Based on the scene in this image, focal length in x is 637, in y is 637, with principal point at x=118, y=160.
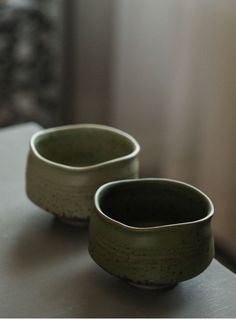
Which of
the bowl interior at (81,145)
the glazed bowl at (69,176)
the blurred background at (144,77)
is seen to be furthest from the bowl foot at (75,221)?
the blurred background at (144,77)

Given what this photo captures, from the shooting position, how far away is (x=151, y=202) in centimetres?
81

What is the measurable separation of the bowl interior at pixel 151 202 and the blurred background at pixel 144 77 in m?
0.83

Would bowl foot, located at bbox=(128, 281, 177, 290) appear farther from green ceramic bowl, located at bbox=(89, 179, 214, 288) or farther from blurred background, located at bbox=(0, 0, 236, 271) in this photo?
blurred background, located at bbox=(0, 0, 236, 271)

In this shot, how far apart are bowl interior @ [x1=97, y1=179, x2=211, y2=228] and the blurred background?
83 centimetres

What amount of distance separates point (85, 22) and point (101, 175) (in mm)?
1276

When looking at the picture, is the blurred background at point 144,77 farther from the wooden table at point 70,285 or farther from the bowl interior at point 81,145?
the wooden table at point 70,285

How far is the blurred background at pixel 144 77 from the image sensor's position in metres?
1.64

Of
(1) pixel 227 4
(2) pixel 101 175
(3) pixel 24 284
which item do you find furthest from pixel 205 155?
(3) pixel 24 284

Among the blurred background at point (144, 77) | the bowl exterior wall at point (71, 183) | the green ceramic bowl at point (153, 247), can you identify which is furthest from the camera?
the blurred background at point (144, 77)

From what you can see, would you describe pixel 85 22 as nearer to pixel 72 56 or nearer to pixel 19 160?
pixel 72 56

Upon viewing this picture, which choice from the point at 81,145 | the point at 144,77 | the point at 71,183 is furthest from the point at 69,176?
the point at 144,77

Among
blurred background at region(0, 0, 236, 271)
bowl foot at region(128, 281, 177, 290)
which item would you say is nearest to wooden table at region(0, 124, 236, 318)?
bowl foot at region(128, 281, 177, 290)

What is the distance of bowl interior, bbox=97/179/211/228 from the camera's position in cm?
78

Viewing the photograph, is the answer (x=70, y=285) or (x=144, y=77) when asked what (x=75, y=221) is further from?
(x=144, y=77)
